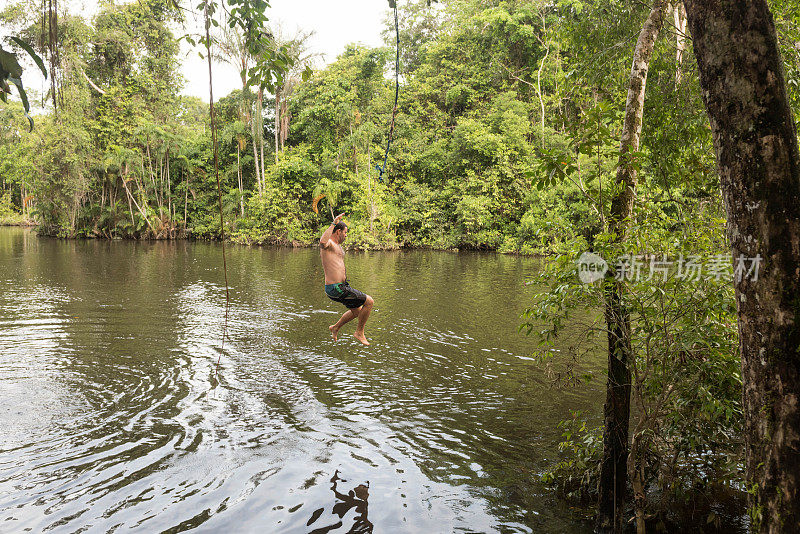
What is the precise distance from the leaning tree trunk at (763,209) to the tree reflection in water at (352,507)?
317 cm

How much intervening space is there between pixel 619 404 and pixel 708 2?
10.8 feet

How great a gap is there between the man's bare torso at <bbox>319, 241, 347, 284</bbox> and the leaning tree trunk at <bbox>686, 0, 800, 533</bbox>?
5.47 metres

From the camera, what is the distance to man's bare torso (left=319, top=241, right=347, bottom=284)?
753 cm

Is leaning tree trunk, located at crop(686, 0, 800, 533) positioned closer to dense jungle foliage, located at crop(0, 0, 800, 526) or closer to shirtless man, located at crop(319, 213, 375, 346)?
shirtless man, located at crop(319, 213, 375, 346)

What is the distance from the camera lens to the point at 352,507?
16.6 ft

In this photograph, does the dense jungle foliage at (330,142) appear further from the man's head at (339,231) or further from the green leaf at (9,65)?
the green leaf at (9,65)

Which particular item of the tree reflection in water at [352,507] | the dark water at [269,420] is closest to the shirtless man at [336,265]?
the dark water at [269,420]

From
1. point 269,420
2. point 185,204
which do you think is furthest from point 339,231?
point 185,204

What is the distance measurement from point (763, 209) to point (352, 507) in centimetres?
427

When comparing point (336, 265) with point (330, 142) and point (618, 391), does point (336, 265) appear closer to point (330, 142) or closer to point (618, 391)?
point (618, 391)

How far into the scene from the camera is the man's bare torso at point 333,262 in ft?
24.7

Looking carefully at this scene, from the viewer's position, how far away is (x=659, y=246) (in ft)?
14.7

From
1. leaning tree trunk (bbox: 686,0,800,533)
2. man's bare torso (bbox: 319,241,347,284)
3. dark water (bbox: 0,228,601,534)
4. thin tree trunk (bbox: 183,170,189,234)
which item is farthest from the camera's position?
thin tree trunk (bbox: 183,170,189,234)

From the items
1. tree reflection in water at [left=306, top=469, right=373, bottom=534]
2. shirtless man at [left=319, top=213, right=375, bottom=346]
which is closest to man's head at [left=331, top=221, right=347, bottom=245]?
shirtless man at [left=319, top=213, right=375, bottom=346]
